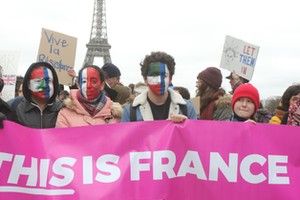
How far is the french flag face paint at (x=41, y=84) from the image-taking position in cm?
495

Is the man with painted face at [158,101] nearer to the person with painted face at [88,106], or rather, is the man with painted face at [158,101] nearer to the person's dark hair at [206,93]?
the person with painted face at [88,106]

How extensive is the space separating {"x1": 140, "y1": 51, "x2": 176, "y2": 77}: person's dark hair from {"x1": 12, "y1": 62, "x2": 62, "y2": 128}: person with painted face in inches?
38.7

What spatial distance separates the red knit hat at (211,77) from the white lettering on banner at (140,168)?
186 centimetres

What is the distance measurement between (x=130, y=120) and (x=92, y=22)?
6252cm

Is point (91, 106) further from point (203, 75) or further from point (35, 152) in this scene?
point (203, 75)

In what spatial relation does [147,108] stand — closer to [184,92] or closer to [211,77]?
[211,77]

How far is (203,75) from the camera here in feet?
20.7

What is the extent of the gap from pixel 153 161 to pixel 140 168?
142 mm

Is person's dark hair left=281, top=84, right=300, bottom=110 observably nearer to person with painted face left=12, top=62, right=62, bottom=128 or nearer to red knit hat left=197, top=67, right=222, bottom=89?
red knit hat left=197, top=67, right=222, bottom=89

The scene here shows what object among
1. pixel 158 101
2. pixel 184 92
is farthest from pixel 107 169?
pixel 184 92

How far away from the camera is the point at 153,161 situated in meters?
4.53

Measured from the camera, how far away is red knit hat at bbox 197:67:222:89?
6.27m

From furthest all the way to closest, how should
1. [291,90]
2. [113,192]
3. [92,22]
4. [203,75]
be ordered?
1. [92,22]
2. [203,75]
3. [291,90]
4. [113,192]

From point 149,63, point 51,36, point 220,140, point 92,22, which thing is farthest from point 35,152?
point 92,22
